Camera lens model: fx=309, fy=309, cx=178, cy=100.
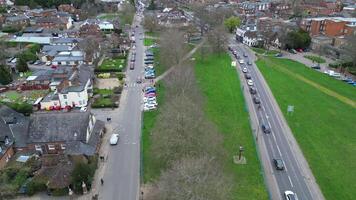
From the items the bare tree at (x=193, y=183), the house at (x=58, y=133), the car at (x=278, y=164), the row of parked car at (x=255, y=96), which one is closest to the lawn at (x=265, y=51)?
the row of parked car at (x=255, y=96)

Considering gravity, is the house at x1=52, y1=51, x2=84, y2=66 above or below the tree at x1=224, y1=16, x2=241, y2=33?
below

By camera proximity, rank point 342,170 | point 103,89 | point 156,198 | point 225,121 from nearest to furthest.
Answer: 1. point 156,198
2. point 342,170
3. point 225,121
4. point 103,89

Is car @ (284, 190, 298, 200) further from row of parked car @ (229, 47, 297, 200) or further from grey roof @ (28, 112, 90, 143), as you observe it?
grey roof @ (28, 112, 90, 143)

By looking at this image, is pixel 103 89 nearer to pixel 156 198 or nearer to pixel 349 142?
pixel 156 198

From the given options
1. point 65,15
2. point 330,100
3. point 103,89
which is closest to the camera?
point 330,100

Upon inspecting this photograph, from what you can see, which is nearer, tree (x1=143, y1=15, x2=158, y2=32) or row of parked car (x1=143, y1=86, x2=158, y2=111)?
row of parked car (x1=143, y1=86, x2=158, y2=111)

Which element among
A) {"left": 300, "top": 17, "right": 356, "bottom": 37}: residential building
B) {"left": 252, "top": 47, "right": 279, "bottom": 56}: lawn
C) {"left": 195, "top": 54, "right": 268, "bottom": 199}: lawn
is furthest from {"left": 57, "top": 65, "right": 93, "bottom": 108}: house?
{"left": 300, "top": 17, "right": 356, "bottom": 37}: residential building

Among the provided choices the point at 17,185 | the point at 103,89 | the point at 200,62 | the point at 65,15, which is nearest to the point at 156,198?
the point at 17,185


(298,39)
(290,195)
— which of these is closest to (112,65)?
(298,39)
